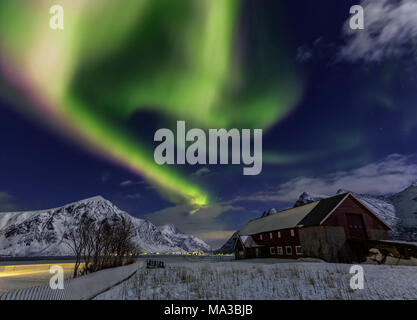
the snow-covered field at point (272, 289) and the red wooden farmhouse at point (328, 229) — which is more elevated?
the red wooden farmhouse at point (328, 229)

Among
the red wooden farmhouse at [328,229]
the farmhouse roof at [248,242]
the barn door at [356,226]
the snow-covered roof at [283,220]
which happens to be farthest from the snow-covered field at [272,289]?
the farmhouse roof at [248,242]

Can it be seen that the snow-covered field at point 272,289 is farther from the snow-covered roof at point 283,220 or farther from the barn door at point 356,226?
the snow-covered roof at point 283,220

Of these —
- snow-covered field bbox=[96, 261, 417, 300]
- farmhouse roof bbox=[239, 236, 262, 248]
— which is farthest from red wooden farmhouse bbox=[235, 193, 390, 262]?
snow-covered field bbox=[96, 261, 417, 300]

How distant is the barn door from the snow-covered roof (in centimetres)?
606

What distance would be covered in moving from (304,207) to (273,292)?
110ft

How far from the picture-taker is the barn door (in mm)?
37906

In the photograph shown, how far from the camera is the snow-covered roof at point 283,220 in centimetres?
4419

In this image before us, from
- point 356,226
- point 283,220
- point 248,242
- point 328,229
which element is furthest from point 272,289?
point 248,242

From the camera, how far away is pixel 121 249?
29062mm

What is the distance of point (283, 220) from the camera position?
48.2m
